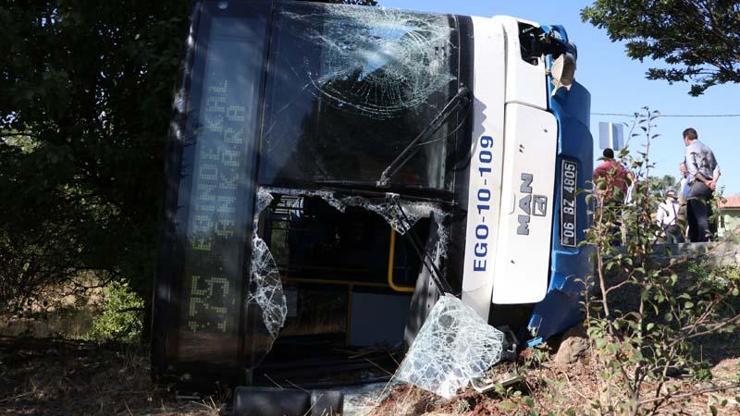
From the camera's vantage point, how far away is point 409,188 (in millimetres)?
4539

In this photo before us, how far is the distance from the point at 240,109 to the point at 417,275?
165 cm

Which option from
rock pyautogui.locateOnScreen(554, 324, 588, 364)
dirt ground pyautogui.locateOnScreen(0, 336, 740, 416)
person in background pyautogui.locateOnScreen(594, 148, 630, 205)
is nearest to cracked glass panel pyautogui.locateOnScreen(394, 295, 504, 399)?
dirt ground pyautogui.locateOnScreen(0, 336, 740, 416)

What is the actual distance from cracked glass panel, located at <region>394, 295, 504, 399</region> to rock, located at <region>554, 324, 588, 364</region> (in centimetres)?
58

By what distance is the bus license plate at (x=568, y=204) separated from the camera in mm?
4820

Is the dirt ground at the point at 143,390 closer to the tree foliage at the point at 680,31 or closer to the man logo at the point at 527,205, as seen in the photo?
the man logo at the point at 527,205

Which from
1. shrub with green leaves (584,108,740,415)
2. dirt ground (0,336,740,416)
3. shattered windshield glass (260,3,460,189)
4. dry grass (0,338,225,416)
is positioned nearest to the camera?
shrub with green leaves (584,108,740,415)

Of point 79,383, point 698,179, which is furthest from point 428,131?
point 698,179

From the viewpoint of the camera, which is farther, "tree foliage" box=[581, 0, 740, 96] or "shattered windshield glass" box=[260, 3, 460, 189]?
"tree foliage" box=[581, 0, 740, 96]

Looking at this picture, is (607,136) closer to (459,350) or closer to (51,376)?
(459,350)

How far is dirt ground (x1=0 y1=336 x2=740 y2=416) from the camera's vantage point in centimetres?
425

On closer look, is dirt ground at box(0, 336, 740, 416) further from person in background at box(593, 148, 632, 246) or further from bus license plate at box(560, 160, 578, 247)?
person in background at box(593, 148, 632, 246)

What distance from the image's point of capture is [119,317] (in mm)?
8688

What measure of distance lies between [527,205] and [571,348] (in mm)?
1013

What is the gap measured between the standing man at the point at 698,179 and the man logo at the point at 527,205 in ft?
14.9
